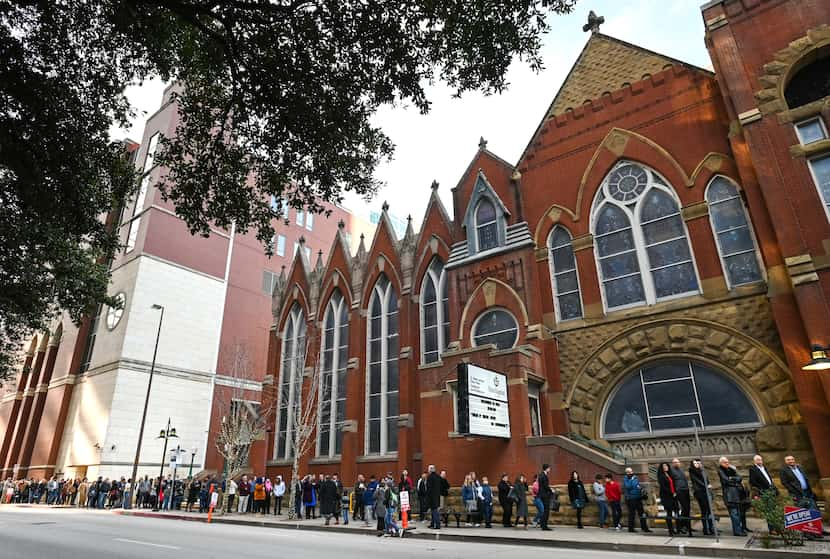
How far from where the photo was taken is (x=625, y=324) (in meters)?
18.5

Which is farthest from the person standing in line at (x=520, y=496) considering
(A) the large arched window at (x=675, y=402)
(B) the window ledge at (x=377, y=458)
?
(B) the window ledge at (x=377, y=458)

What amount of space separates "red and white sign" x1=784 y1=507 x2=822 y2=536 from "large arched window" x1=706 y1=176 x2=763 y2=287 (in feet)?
26.9

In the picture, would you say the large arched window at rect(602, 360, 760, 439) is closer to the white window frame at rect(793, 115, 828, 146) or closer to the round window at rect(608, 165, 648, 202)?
the round window at rect(608, 165, 648, 202)

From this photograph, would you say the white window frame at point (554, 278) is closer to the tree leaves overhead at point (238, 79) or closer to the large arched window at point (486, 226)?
the large arched window at point (486, 226)

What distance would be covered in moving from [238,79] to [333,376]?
2168cm

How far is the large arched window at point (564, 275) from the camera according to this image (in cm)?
2031

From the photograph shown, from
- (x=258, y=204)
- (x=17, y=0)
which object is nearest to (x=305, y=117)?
(x=258, y=204)

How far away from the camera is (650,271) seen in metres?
18.8

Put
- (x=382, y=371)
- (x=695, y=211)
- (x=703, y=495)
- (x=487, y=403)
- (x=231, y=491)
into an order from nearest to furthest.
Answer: (x=703, y=495)
(x=487, y=403)
(x=695, y=211)
(x=231, y=491)
(x=382, y=371)

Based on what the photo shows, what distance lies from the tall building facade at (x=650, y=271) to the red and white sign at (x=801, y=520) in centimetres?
353

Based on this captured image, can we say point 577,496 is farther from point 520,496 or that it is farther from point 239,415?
point 239,415

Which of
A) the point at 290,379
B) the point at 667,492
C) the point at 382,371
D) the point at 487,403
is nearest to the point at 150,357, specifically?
the point at 290,379

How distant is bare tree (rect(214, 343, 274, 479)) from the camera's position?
96.1 ft

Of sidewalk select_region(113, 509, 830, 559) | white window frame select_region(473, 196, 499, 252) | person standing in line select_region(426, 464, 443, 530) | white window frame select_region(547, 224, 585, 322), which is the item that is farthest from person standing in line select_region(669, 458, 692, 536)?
white window frame select_region(473, 196, 499, 252)
